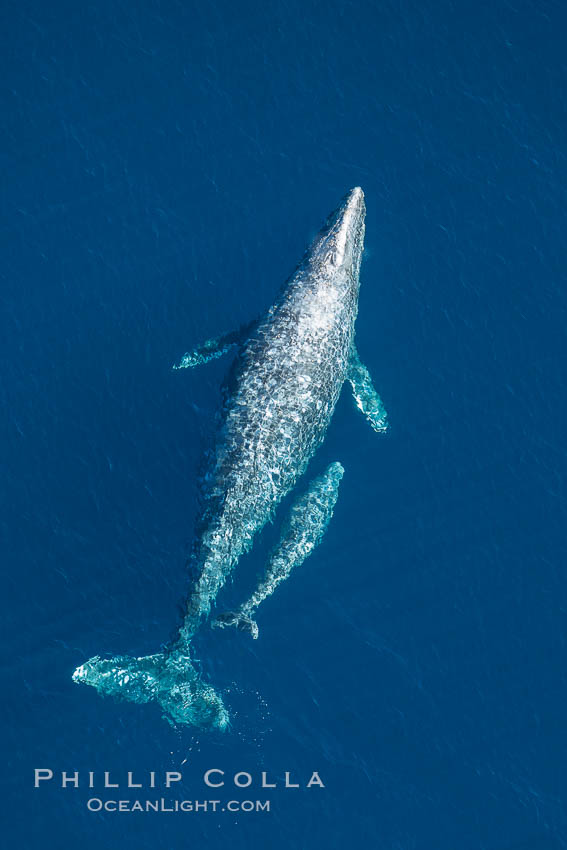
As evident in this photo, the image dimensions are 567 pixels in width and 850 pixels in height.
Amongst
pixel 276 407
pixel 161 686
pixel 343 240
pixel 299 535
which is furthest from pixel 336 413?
pixel 161 686

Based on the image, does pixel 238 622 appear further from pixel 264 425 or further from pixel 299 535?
pixel 264 425

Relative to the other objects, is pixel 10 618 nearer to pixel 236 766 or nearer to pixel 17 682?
pixel 17 682

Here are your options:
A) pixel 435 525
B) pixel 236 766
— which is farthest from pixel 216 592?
pixel 435 525

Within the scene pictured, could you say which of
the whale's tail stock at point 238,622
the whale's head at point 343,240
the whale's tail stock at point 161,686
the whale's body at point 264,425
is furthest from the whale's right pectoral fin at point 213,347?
the whale's tail stock at point 161,686

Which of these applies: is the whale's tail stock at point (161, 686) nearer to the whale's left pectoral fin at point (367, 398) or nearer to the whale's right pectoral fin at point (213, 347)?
the whale's right pectoral fin at point (213, 347)

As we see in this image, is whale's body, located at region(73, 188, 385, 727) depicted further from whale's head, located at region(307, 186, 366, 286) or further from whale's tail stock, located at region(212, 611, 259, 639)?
whale's tail stock, located at region(212, 611, 259, 639)
